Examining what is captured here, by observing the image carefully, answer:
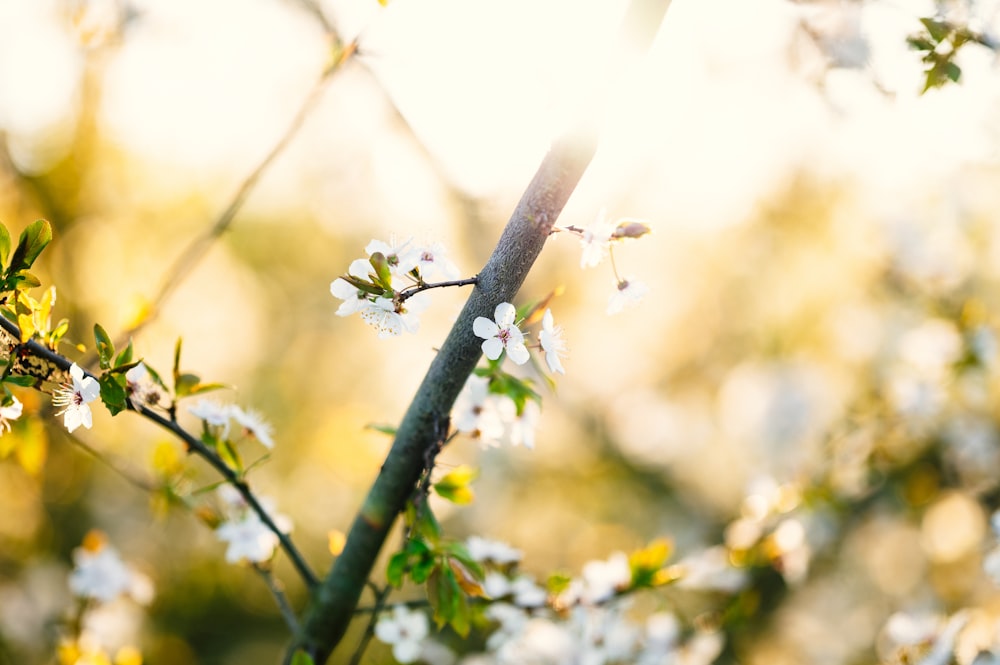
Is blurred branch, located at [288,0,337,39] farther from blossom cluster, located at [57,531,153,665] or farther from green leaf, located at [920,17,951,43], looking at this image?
blossom cluster, located at [57,531,153,665]

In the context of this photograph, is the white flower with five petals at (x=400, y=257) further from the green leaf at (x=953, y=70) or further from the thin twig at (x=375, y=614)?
the green leaf at (x=953, y=70)

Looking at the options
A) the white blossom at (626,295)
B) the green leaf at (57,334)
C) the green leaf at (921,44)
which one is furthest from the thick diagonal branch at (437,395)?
the green leaf at (921,44)

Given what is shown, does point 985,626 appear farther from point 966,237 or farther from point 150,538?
point 150,538

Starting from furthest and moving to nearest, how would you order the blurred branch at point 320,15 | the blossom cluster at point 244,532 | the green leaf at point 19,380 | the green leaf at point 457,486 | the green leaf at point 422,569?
the blurred branch at point 320,15 → the blossom cluster at point 244,532 → the green leaf at point 457,486 → the green leaf at point 422,569 → the green leaf at point 19,380

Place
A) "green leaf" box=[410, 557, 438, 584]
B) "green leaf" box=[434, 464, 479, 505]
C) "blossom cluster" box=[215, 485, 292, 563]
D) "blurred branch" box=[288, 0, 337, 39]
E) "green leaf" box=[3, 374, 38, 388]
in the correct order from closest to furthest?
"green leaf" box=[3, 374, 38, 388]
"green leaf" box=[410, 557, 438, 584]
"green leaf" box=[434, 464, 479, 505]
"blossom cluster" box=[215, 485, 292, 563]
"blurred branch" box=[288, 0, 337, 39]

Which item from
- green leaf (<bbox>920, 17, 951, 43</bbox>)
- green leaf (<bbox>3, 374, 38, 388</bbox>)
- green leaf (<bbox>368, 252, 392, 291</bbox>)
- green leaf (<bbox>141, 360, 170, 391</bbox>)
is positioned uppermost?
green leaf (<bbox>920, 17, 951, 43</bbox>)

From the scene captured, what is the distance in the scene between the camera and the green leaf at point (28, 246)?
0.60 metres

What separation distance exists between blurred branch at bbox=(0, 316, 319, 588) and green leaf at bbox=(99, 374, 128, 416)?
0.01 m

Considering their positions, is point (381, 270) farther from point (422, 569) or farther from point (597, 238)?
point (422, 569)

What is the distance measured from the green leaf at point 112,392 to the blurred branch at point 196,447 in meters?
0.01

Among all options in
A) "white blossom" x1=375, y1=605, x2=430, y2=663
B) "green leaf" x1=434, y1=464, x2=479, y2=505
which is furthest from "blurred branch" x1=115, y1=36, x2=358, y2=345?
"white blossom" x1=375, y1=605, x2=430, y2=663

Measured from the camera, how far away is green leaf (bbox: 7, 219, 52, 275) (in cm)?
60

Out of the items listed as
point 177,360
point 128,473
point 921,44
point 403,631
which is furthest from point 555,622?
point 921,44

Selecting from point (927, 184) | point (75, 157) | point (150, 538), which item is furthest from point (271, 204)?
point (927, 184)
